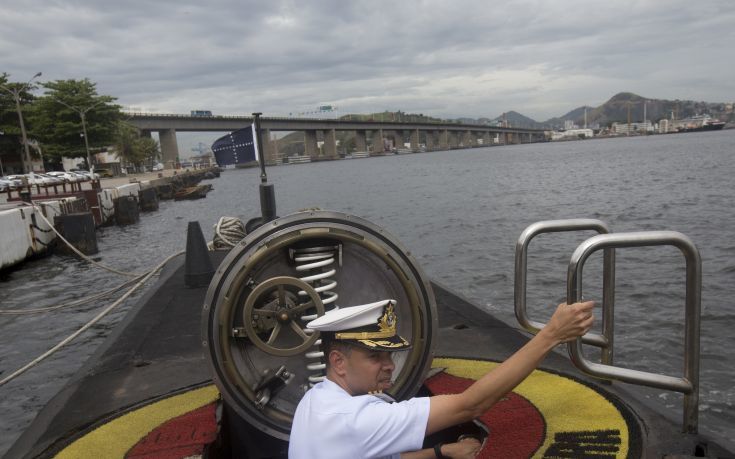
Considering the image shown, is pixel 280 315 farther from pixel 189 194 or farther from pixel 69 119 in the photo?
pixel 69 119

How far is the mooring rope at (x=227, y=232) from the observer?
473 inches

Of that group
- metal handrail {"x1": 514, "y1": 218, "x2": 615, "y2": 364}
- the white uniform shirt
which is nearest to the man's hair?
the white uniform shirt

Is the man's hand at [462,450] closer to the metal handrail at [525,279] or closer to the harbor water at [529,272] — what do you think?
the metal handrail at [525,279]

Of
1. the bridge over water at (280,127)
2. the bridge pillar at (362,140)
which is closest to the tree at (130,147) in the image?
the bridge over water at (280,127)

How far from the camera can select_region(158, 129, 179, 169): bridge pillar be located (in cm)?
10628

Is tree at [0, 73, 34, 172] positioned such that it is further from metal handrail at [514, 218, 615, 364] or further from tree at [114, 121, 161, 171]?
metal handrail at [514, 218, 615, 364]

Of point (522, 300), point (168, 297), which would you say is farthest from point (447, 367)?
point (168, 297)

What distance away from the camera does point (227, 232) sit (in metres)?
12.3

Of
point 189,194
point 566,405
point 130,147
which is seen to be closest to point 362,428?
point 566,405

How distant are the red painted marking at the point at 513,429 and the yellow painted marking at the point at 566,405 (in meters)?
0.07

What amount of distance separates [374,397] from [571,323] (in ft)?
3.08

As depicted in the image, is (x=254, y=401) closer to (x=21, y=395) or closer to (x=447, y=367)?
(x=447, y=367)

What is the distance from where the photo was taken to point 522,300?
15.2 ft

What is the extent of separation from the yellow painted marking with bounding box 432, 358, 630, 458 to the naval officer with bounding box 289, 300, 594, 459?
1.88 m
